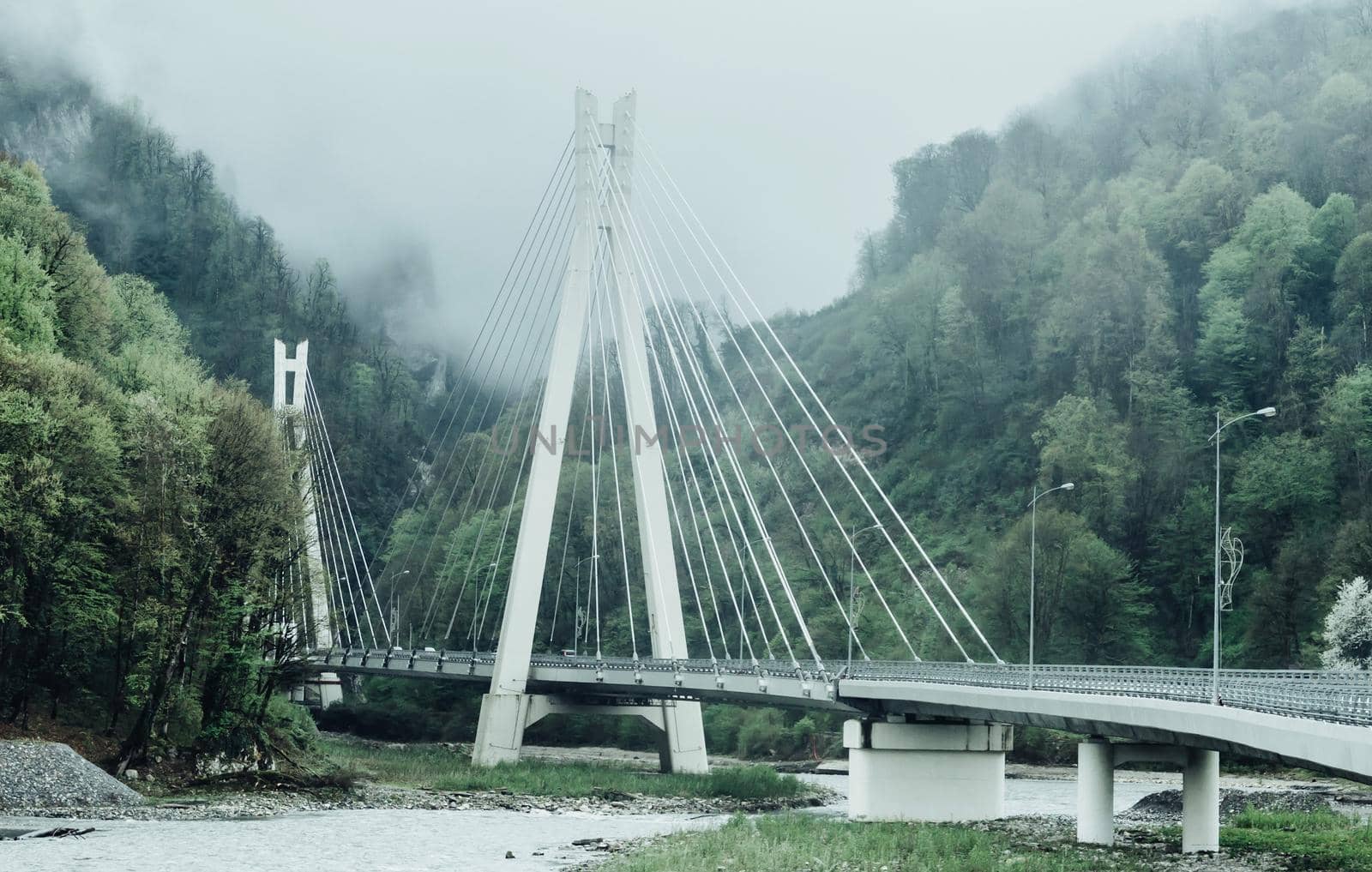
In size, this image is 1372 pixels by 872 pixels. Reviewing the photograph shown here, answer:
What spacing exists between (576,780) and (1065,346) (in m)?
50.9

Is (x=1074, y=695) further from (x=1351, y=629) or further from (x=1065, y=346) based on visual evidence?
(x=1065, y=346)

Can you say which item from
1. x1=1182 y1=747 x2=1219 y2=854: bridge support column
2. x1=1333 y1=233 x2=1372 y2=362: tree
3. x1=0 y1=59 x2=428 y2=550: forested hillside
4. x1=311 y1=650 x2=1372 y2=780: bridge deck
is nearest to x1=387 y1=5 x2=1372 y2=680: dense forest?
x1=1333 y1=233 x2=1372 y2=362: tree

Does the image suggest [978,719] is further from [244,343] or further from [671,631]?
[244,343]

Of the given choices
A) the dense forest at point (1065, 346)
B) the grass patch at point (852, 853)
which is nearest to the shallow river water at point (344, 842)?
the grass patch at point (852, 853)

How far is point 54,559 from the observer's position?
43156 mm

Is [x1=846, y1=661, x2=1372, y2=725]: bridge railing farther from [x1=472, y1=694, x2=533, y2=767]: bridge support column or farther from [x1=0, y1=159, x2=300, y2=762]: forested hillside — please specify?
[x1=472, y1=694, x2=533, y2=767]: bridge support column

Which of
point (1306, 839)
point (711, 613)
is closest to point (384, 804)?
point (1306, 839)

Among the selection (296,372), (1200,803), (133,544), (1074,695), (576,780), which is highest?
(296,372)

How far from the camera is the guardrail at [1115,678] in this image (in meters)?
24.2

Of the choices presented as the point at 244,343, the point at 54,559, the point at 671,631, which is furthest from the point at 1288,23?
the point at 54,559

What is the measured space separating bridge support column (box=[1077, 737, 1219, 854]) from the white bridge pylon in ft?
76.9

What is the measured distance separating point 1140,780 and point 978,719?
27.1 meters

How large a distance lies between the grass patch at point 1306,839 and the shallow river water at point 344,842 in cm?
750

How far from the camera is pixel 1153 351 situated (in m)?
88.8
